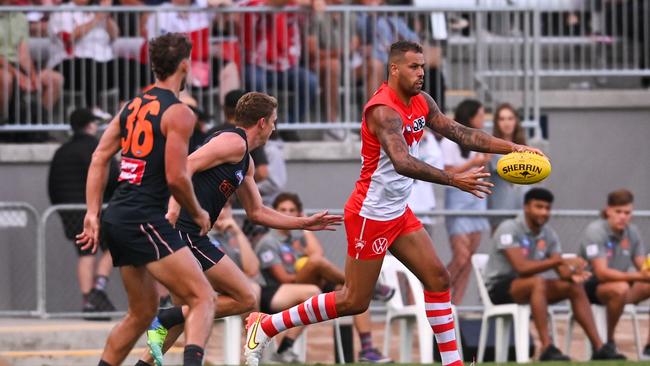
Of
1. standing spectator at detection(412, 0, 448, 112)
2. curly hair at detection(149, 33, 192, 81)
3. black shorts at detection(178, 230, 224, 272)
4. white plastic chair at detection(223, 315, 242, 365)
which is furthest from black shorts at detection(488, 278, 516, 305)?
curly hair at detection(149, 33, 192, 81)

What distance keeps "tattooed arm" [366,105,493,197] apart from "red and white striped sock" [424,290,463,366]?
0.91 metres

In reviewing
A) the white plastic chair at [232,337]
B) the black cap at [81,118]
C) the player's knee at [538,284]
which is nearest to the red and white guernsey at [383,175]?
the white plastic chair at [232,337]

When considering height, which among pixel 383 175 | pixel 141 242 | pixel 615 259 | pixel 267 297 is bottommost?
pixel 267 297

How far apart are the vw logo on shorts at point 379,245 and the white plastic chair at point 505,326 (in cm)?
412

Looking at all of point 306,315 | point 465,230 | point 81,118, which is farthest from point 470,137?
point 81,118

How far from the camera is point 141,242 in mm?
9070

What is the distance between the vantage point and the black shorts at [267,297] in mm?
13719

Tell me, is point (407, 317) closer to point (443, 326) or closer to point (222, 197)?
point (443, 326)

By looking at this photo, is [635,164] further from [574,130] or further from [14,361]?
[14,361]

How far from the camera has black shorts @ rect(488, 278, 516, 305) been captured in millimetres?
14281

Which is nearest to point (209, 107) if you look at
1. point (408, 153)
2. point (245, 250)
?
point (245, 250)

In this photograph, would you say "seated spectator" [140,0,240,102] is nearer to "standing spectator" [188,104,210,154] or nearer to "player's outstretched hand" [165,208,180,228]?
"standing spectator" [188,104,210,154]

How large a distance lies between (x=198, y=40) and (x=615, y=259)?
492cm

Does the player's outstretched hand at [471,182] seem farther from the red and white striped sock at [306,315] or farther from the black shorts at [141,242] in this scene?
the black shorts at [141,242]
